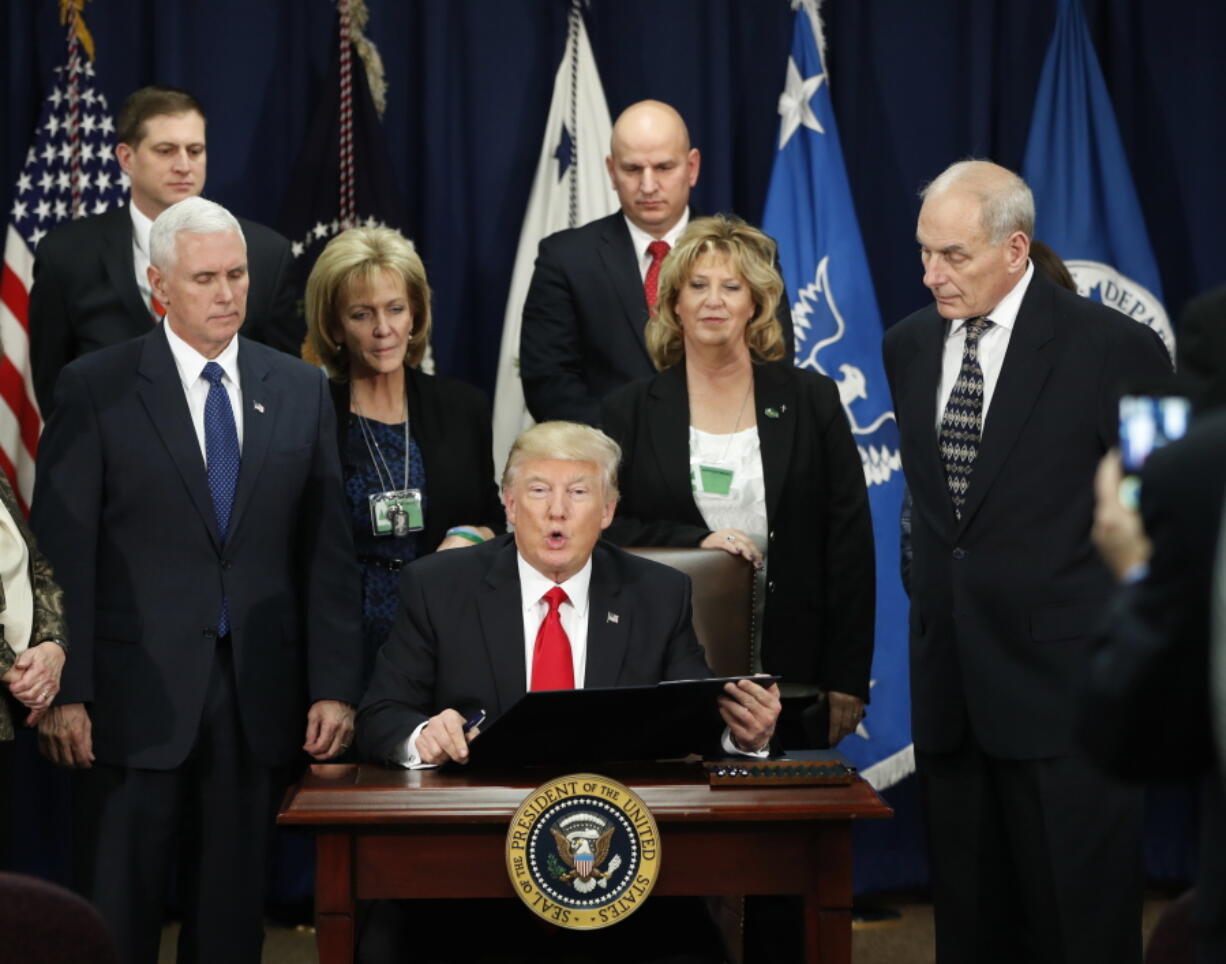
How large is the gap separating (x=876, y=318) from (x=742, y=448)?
1.47 m

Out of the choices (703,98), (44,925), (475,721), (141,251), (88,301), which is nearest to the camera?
(44,925)

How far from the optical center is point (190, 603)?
3.62m

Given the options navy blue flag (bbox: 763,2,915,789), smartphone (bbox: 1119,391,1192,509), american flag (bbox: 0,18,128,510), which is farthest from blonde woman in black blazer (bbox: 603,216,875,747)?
smartphone (bbox: 1119,391,1192,509)

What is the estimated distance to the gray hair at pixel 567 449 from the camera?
3479 mm

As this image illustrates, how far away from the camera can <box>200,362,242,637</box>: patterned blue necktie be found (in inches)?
144

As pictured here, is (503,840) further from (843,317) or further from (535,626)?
(843,317)

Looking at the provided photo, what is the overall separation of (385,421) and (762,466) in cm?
95

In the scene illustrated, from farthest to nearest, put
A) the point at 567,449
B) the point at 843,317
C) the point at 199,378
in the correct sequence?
the point at 843,317, the point at 199,378, the point at 567,449

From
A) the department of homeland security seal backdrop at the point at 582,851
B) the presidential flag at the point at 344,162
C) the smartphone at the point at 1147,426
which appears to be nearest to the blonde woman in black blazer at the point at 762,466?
the department of homeland security seal backdrop at the point at 582,851

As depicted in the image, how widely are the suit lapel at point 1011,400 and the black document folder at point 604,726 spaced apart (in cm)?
76

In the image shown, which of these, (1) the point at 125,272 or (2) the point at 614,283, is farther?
(2) the point at 614,283

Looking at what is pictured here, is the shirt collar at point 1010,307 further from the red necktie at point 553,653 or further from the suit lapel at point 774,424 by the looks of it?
the red necktie at point 553,653

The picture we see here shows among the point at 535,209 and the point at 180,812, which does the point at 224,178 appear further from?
the point at 180,812

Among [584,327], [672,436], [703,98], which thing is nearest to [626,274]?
[584,327]
